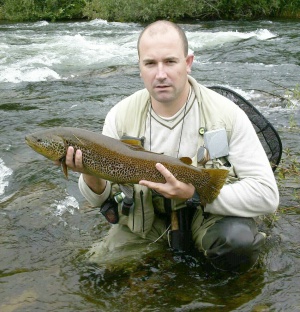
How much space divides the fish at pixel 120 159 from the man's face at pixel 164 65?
41cm

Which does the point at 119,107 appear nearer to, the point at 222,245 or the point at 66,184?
the point at 222,245

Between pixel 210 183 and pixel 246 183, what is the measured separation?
240 millimetres

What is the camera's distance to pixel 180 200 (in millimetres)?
3299

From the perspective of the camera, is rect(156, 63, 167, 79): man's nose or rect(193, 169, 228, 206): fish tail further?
rect(156, 63, 167, 79): man's nose

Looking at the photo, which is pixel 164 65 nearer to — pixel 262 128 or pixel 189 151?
pixel 189 151

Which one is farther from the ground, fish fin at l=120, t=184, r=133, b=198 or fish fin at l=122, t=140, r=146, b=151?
fish fin at l=122, t=140, r=146, b=151

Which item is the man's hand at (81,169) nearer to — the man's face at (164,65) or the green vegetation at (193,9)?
the man's face at (164,65)

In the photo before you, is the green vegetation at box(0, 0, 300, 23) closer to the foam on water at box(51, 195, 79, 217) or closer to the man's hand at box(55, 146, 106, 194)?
the foam on water at box(51, 195, 79, 217)

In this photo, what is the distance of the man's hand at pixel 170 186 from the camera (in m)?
2.85

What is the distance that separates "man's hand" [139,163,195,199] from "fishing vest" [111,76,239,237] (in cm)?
30

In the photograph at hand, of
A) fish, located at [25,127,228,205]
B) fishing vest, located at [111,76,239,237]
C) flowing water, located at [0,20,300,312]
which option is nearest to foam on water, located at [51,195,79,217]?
flowing water, located at [0,20,300,312]

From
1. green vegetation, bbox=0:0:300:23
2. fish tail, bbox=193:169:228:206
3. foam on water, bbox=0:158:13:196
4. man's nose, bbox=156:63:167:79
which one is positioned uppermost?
green vegetation, bbox=0:0:300:23

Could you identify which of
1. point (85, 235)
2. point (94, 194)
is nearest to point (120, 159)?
point (94, 194)

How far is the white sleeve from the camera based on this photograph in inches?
121
